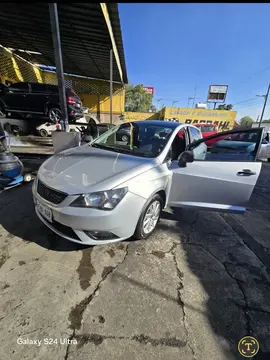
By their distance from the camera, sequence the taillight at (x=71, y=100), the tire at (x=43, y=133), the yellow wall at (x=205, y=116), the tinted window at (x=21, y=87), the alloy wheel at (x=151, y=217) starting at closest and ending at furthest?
the alloy wheel at (x=151, y=217) → the taillight at (x=71, y=100) → the tinted window at (x=21, y=87) → the tire at (x=43, y=133) → the yellow wall at (x=205, y=116)

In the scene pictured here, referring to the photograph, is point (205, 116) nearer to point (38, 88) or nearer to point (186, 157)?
point (38, 88)

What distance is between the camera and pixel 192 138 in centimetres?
352

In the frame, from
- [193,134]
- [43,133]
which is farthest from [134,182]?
[43,133]

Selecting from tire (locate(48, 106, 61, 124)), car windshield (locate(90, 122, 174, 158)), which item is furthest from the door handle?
tire (locate(48, 106, 61, 124))

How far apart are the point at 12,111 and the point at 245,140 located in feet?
31.8

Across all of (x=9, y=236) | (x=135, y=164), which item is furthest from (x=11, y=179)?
(x=135, y=164)

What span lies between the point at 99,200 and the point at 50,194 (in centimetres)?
59

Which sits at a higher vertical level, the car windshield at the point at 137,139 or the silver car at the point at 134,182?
the car windshield at the point at 137,139

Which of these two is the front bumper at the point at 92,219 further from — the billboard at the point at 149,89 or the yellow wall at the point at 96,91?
the billboard at the point at 149,89

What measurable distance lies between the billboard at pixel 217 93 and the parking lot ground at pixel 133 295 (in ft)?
129

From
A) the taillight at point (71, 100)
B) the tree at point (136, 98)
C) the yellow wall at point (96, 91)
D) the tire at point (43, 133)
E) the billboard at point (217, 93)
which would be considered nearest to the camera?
the taillight at point (71, 100)

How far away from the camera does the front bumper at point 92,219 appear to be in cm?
189

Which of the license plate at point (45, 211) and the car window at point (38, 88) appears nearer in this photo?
the license plate at point (45, 211)

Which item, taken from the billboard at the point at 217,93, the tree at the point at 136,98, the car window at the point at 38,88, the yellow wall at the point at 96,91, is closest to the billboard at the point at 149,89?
the tree at the point at 136,98
